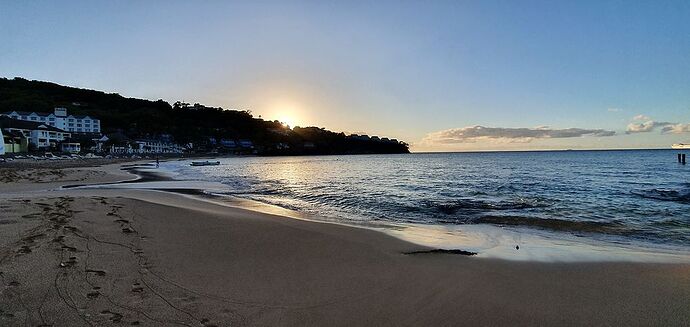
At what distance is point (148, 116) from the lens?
143 metres

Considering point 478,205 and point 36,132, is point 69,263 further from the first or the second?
point 36,132

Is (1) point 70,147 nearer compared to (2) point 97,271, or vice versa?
(2) point 97,271

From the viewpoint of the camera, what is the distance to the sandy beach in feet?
12.6

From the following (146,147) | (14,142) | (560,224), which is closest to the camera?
(560,224)

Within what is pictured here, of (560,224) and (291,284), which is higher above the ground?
(291,284)

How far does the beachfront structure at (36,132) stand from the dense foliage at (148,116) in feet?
107

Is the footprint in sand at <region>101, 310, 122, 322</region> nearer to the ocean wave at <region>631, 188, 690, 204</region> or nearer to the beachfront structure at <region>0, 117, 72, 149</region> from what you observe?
the ocean wave at <region>631, 188, 690, 204</region>

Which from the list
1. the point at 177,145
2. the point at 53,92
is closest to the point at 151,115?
the point at 177,145

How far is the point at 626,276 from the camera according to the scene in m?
5.49

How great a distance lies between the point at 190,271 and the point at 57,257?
75.2 inches

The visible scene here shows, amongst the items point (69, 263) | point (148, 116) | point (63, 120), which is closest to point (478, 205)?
point (69, 263)

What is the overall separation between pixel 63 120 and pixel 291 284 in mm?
130974

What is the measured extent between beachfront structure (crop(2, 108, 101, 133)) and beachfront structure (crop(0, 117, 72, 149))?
22.8m

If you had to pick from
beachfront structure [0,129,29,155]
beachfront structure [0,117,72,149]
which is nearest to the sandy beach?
beachfront structure [0,129,29,155]
